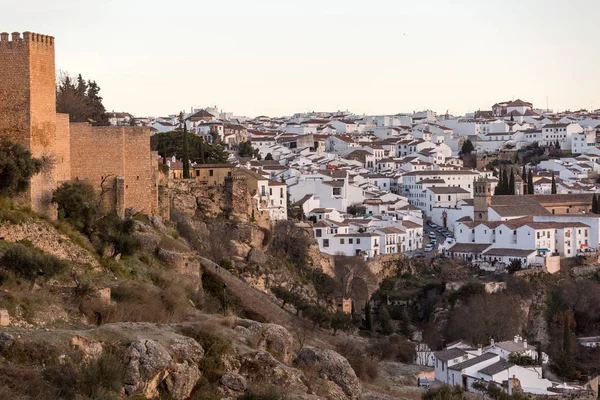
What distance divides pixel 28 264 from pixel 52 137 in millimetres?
5251

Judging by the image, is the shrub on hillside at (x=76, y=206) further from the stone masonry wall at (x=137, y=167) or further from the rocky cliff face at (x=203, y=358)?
the rocky cliff face at (x=203, y=358)

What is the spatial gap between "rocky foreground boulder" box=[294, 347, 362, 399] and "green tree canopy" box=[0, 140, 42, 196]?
777 cm

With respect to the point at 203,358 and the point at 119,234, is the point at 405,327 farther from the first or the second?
the point at 203,358

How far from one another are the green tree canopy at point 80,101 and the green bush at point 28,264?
10770 mm

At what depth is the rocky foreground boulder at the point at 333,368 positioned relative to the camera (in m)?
17.0

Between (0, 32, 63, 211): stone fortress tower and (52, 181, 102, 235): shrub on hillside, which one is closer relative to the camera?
(0, 32, 63, 211): stone fortress tower

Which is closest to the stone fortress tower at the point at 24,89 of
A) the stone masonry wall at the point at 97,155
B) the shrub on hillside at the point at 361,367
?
the stone masonry wall at the point at 97,155

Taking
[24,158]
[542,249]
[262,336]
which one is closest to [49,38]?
[24,158]

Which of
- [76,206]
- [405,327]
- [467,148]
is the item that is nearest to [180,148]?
[405,327]

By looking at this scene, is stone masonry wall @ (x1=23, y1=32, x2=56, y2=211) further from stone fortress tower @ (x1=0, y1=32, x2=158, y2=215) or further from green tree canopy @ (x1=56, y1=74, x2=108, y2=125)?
green tree canopy @ (x1=56, y1=74, x2=108, y2=125)

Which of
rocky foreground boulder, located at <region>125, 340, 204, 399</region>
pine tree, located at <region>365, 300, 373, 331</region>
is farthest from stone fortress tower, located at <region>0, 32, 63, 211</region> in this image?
pine tree, located at <region>365, 300, 373, 331</region>

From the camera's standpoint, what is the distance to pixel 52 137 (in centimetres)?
2309

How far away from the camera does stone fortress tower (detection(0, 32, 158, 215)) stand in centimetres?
2198

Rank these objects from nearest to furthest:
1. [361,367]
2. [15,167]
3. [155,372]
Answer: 1. [155,372]
2. [15,167]
3. [361,367]
